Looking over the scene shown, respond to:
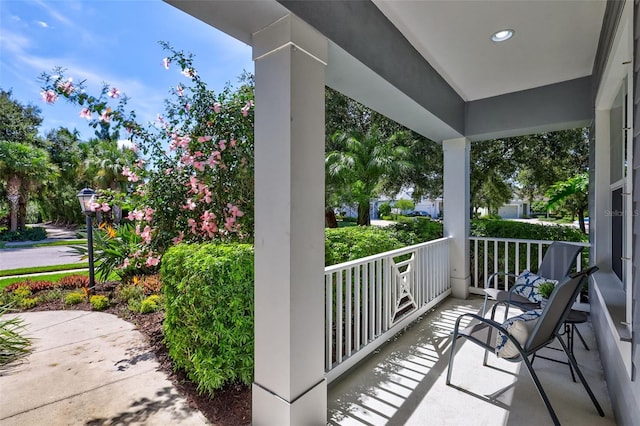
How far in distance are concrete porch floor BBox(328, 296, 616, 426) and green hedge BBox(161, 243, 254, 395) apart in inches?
29.6

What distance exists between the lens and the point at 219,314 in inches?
83.7

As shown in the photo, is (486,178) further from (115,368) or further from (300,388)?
(115,368)

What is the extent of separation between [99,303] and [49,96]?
2893 mm

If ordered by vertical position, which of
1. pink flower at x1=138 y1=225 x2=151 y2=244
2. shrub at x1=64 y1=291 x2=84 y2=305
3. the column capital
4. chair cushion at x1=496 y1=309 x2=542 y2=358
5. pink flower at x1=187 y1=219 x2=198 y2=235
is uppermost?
the column capital

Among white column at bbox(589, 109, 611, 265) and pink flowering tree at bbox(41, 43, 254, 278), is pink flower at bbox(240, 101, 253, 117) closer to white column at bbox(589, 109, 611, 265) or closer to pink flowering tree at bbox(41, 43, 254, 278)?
pink flowering tree at bbox(41, 43, 254, 278)

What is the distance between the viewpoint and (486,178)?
24.3ft

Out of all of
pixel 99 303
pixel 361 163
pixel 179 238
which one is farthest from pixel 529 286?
pixel 99 303

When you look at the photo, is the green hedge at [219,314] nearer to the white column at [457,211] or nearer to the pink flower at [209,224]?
the pink flower at [209,224]

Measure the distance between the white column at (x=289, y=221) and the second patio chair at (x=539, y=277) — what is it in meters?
2.31

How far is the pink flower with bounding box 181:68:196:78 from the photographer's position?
341 cm

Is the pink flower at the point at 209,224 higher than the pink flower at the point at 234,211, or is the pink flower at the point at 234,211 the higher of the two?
the pink flower at the point at 234,211

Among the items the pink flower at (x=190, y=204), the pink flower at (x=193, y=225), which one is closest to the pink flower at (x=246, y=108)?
the pink flower at (x=190, y=204)

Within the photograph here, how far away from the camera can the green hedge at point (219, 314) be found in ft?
6.95

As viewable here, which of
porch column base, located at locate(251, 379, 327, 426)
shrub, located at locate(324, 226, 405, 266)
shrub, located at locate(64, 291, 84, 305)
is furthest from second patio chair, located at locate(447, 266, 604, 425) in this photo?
shrub, located at locate(64, 291, 84, 305)
